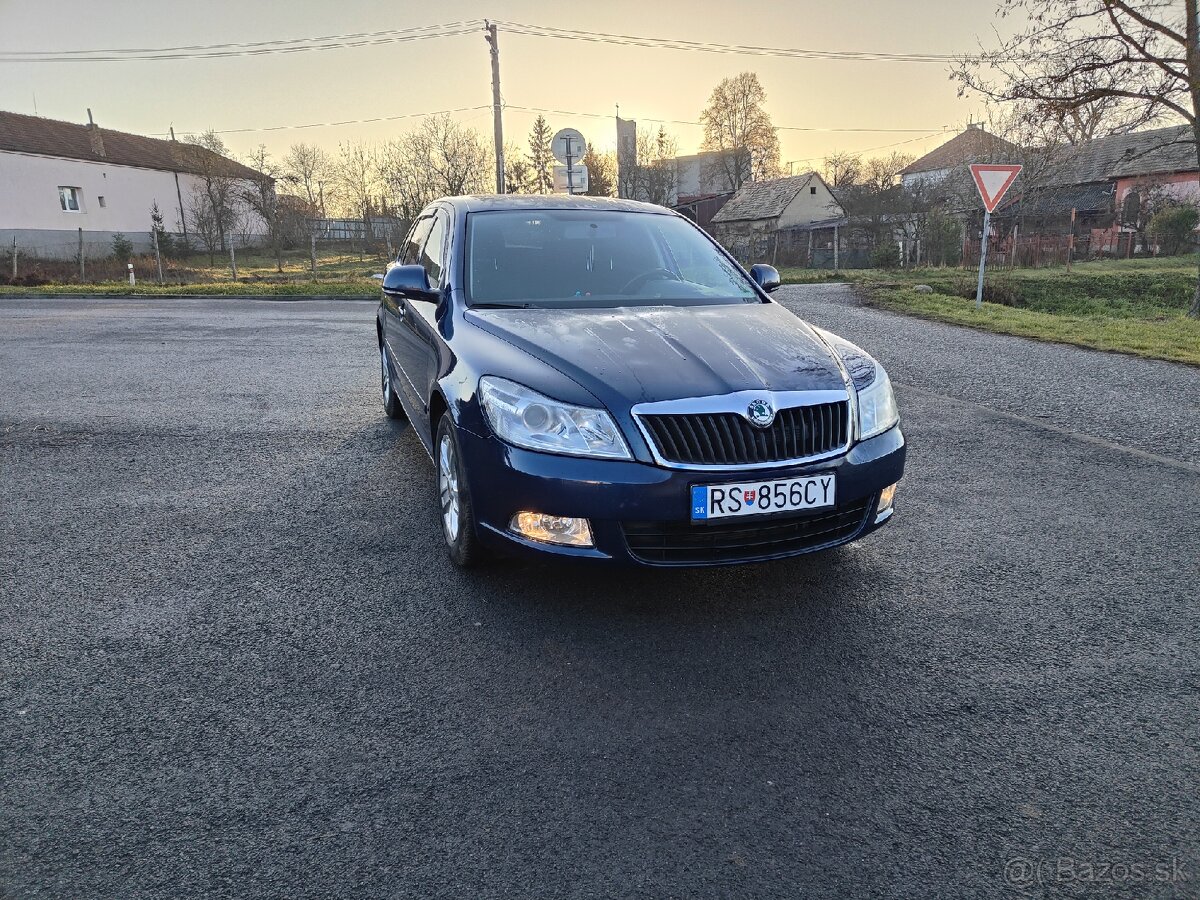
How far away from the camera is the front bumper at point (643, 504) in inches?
115

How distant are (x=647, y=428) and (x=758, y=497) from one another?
473 millimetres

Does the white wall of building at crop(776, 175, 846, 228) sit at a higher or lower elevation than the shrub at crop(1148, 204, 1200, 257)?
higher

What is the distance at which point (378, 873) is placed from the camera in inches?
76.1

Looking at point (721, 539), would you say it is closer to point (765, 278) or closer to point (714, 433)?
point (714, 433)

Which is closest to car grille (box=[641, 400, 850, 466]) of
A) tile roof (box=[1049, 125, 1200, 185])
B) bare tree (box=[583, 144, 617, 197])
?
tile roof (box=[1049, 125, 1200, 185])

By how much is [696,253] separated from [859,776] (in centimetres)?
330

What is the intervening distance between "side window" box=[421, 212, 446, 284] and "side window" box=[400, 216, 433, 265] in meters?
0.16

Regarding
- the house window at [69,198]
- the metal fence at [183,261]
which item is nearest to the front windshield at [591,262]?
the metal fence at [183,261]

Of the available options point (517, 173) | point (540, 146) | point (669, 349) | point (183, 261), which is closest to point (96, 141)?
point (183, 261)

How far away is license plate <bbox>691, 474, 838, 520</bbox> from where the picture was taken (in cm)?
292

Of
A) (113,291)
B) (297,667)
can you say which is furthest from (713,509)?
(113,291)

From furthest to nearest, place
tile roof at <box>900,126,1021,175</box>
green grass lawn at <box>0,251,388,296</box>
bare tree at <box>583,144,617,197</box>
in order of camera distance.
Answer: bare tree at <box>583,144,617,197</box>
tile roof at <box>900,126,1021,175</box>
green grass lawn at <box>0,251,388,296</box>

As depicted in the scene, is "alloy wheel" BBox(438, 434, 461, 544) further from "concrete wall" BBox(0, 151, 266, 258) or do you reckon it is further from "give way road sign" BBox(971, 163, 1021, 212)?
"concrete wall" BBox(0, 151, 266, 258)

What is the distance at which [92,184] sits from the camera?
45844mm
